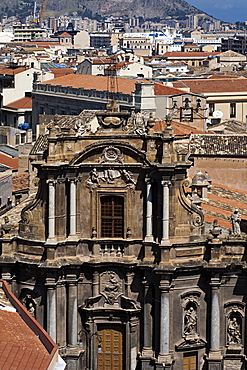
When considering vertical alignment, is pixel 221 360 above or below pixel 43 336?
below

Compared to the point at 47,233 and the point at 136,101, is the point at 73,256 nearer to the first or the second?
the point at 47,233

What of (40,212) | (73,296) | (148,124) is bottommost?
(73,296)

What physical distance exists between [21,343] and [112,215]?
14.4m

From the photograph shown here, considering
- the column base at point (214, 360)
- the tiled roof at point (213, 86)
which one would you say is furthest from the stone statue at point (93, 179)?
the tiled roof at point (213, 86)

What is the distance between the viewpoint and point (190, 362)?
5100 centimetres

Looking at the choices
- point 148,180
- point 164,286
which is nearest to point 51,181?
point 148,180

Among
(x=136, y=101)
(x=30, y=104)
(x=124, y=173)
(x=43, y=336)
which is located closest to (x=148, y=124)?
(x=124, y=173)

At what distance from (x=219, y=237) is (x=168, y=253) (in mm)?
2362

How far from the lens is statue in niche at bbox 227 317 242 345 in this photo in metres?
51.0

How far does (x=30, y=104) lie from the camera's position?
456 ft

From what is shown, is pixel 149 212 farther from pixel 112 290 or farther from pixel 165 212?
pixel 112 290

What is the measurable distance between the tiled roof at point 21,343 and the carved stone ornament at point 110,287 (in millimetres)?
8537

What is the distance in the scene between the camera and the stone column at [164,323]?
163 feet

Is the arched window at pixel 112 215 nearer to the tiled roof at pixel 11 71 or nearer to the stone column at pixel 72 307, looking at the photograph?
the stone column at pixel 72 307
